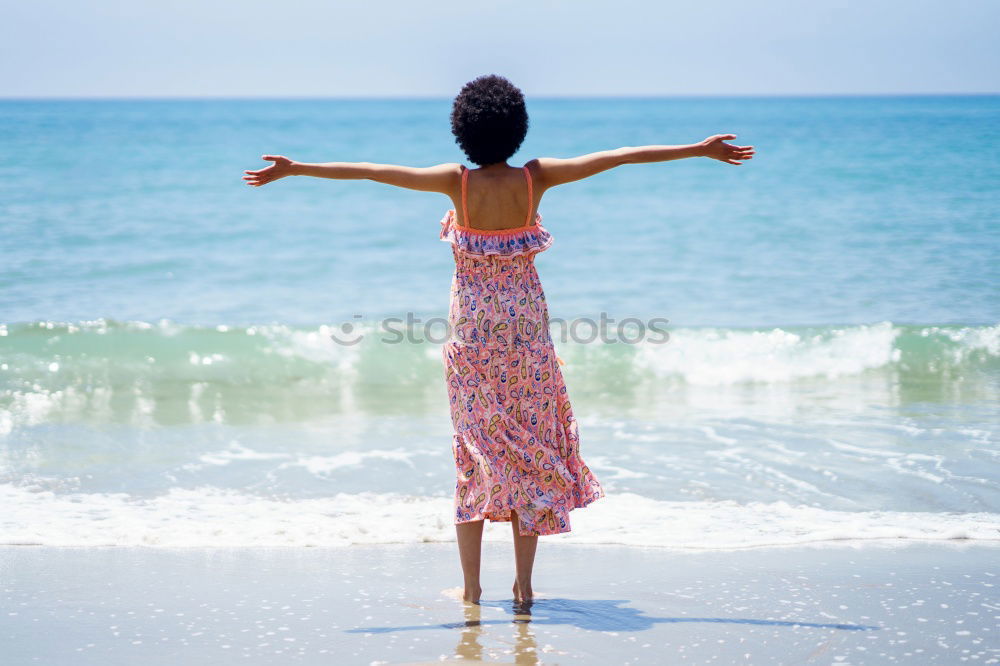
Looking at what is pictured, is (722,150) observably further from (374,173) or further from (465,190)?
(374,173)

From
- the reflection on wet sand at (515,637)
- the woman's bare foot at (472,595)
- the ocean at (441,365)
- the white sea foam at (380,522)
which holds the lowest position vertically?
the reflection on wet sand at (515,637)

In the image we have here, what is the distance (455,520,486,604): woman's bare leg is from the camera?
11.9 ft

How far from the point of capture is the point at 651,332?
9.80m

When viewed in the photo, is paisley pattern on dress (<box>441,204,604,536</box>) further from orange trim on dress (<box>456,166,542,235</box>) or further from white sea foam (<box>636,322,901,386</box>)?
white sea foam (<box>636,322,901,386</box>)

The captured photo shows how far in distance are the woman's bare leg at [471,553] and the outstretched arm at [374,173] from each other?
1.21m

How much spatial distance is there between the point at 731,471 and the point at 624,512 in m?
0.97

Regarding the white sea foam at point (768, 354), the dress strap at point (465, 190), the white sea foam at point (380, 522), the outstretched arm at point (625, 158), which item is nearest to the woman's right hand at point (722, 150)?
the outstretched arm at point (625, 158)

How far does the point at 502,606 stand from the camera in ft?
12.2

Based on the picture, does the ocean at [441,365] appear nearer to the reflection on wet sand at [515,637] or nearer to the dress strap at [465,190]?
the reflection on wet sand at [515,637]

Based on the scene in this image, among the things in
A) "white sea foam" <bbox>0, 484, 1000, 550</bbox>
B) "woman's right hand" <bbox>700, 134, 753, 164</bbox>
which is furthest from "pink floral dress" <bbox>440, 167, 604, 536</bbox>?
"white sea foam" <bbox>0, 484, 1000, 550</bbox>

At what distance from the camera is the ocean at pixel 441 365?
5094 mm

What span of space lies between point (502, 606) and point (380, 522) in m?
1.33

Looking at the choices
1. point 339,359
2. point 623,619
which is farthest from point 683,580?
point 339,359

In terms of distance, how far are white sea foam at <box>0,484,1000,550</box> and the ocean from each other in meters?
0.02
